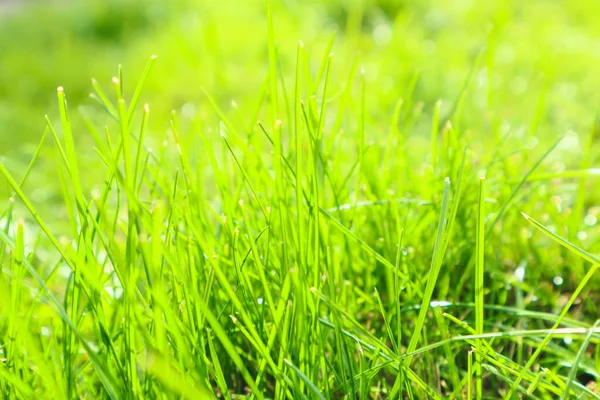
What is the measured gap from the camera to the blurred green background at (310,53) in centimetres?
206

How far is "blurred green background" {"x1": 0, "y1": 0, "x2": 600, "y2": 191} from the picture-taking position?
2.06m

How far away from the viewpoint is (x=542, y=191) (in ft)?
3.73

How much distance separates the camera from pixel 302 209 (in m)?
0.65

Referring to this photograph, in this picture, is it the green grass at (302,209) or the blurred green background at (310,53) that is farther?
the blurred green background at (310,53)

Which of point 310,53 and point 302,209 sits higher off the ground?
point 302,209

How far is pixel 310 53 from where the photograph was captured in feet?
8.30

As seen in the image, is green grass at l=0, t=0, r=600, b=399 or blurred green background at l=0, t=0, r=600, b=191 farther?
blurred green background at l=0, t=0, r=600, b=191

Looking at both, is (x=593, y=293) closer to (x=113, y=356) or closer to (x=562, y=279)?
(x=562, y=279)

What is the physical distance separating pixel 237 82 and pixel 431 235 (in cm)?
155

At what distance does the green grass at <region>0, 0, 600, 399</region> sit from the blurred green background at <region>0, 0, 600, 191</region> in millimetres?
12

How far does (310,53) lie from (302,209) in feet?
6.45

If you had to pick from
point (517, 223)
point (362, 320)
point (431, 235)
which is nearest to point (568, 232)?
point (517, 223)

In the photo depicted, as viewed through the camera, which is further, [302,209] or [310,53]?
[310,53]

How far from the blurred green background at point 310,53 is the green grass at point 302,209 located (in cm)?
1
